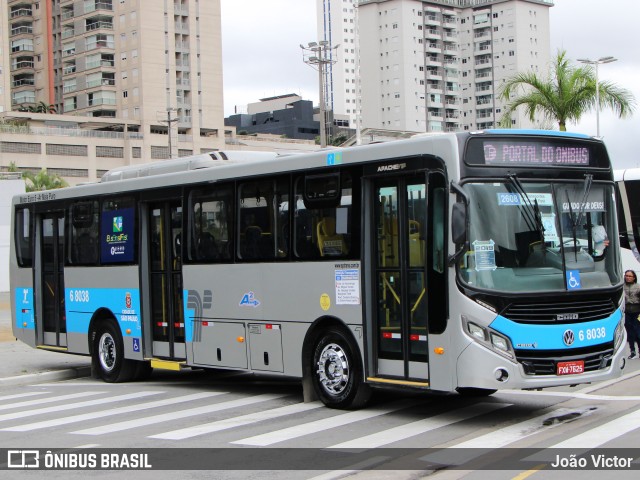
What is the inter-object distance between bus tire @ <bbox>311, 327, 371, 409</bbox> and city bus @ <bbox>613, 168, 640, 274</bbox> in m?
15.1

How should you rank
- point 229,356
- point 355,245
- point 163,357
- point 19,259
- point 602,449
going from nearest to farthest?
1. point 602,449
2. point 355,245
3. point 229,356
4. point 163,357
5. point 19,259

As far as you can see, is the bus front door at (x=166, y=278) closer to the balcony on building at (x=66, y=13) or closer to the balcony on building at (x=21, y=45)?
the balcony on building at (x=66, y=13)

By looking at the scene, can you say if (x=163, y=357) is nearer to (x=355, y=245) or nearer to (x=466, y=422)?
(x=355, y=245)

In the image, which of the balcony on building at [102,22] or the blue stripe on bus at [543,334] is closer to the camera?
the blue stripe on bus at [543,334]

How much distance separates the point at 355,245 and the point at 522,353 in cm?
261

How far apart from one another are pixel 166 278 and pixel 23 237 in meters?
4.98

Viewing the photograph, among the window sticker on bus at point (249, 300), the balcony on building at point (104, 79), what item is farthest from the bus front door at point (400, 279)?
the balcony on building at point (104, 79)

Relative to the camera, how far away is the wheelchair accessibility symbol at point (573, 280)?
35.8ft

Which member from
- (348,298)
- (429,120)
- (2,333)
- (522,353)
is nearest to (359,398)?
(348,298)

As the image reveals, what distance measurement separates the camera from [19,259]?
1931 centimetres

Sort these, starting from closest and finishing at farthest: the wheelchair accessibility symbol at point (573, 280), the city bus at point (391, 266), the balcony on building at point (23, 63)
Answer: the city bus at point (391, 266)
the wheelchair accessibility symbol at point (573, 280)
the balcony on building at point (23, 63)

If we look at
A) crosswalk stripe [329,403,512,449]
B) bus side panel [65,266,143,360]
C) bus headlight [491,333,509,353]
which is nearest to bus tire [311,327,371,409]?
crosswalk stripe [329,403,512,449]

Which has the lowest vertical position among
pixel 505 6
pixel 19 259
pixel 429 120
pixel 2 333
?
pixel 2 333

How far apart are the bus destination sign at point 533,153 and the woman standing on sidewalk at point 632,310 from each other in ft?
23.4
